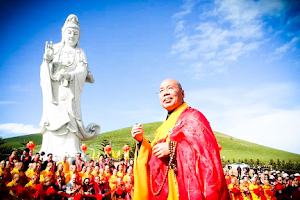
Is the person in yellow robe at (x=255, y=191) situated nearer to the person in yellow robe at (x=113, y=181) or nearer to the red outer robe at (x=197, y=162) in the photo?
the person in yellow robe at (x=113, y=181)

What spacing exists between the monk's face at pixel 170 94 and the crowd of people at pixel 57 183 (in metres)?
4.43

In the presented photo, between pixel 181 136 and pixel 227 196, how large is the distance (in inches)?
31.5

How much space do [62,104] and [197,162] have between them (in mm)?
9559

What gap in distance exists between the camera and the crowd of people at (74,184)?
19.2ft

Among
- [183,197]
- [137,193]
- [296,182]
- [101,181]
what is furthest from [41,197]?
[296,182]

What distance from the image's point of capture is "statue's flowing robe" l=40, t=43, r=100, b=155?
409 inches

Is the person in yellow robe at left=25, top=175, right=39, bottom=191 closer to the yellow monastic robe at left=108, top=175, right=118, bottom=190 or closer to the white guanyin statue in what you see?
the yellow monastic robe at left=108, top=175, right=118, bottom=190

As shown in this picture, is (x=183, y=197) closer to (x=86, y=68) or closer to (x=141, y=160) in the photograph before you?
(x=141, y=160)

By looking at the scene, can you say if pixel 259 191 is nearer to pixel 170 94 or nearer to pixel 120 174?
pixel 120 174

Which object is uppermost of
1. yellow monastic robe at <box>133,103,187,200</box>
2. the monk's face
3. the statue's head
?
the statue's head

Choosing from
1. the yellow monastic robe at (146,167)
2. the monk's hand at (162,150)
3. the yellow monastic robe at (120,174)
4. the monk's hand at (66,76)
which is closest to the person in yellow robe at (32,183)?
the yellow monastic robe at (120,174)

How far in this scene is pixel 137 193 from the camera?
3.03 metres

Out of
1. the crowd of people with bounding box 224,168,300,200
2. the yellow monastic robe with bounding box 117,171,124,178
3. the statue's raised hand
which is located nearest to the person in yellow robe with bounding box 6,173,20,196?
the yellow monastic robe with bounding box 117,171,124,178

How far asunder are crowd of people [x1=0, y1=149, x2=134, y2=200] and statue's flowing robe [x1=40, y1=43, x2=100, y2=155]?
44.5 inches
